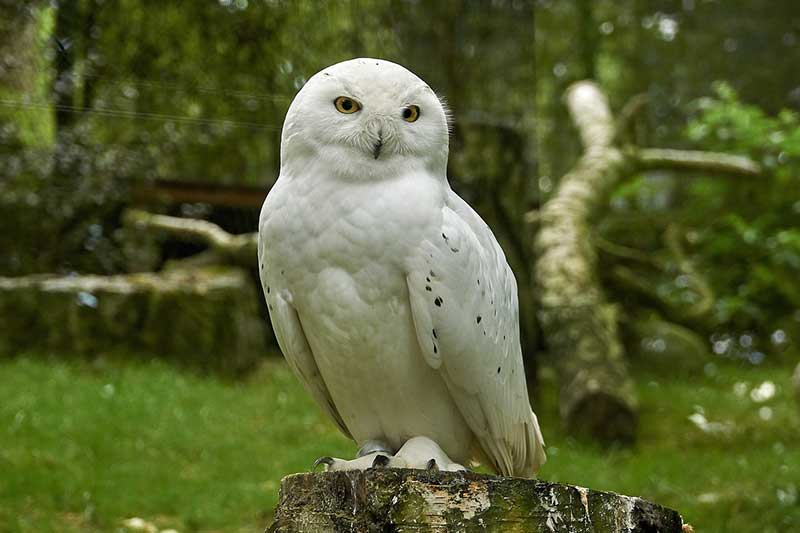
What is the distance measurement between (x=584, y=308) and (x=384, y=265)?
408 cm

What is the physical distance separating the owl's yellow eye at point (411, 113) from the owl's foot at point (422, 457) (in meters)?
0.87

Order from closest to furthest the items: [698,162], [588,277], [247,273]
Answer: [588,277] → [247,273] → [698,162]

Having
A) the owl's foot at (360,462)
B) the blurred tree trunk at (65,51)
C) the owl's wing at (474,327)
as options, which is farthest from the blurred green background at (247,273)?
the owl's wing at (474,327)

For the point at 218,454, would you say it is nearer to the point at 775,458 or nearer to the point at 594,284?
the point at 594,284

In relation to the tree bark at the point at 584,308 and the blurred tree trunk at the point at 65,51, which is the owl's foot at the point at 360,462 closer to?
the blurred tree trunk at the point at 65,51

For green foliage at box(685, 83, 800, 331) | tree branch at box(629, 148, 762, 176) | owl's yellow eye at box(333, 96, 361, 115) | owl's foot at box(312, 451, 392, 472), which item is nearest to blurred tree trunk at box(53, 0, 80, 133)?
owl's yellow eye at box(333, 96, 361, 115)

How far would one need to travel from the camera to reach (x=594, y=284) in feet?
21.5

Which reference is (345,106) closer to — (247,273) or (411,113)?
(411,113)

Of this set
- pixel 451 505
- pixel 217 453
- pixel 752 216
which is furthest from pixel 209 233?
pixel 451 505

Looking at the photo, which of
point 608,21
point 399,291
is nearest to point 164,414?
point 399,291

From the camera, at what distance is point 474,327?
245 cm

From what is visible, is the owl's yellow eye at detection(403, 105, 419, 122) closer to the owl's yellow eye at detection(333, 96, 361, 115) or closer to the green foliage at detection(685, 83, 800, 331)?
the owl's yellow eye at detection(333, 96, 361, 115)

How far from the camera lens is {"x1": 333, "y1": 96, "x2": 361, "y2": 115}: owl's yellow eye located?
2357 mm

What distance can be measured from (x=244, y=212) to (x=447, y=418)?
13.9 feet
